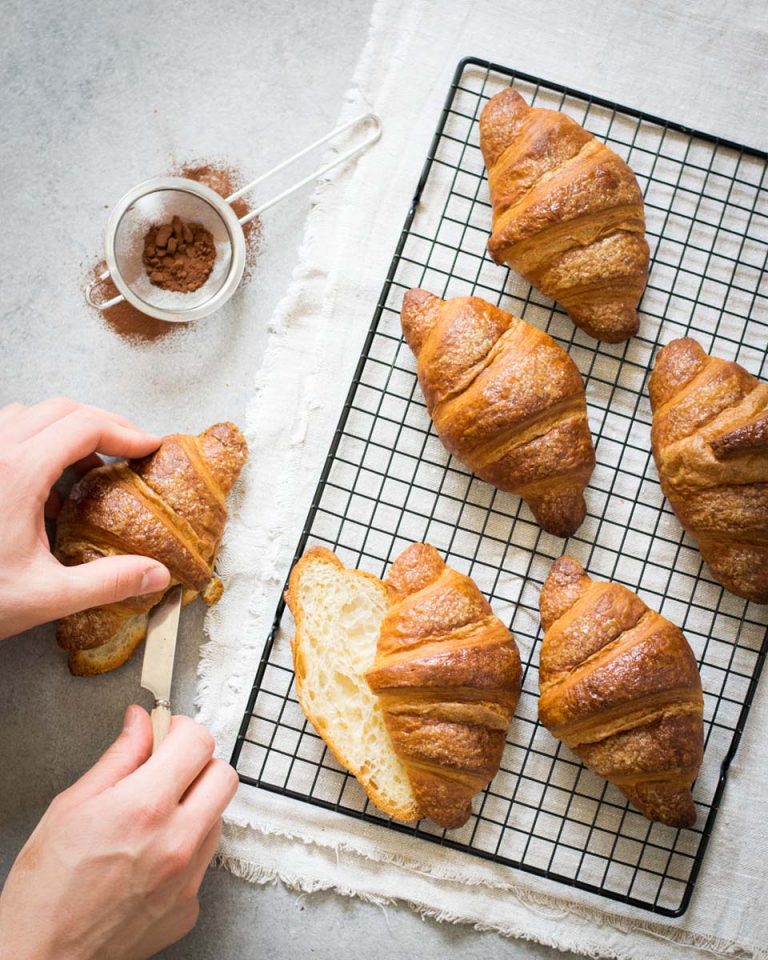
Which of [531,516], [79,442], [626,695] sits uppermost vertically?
[79,442]

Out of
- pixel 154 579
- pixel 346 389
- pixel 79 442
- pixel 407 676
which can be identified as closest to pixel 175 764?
pixel 154 579

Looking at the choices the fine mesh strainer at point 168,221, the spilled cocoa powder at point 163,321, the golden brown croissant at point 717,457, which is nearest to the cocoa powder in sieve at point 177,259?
the fine mesh strainer at point 168,221

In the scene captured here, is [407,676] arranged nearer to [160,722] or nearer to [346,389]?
[160,722]

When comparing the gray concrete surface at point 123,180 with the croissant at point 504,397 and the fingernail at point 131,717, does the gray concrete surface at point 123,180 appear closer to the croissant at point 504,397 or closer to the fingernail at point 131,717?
the fingernail at point 131,717

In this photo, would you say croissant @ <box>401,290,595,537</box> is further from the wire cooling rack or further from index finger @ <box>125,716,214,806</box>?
index finger @ <box>125,716,214,806</box>

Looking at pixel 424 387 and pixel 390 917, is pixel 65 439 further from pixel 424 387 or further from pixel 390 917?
pixel 390 917
